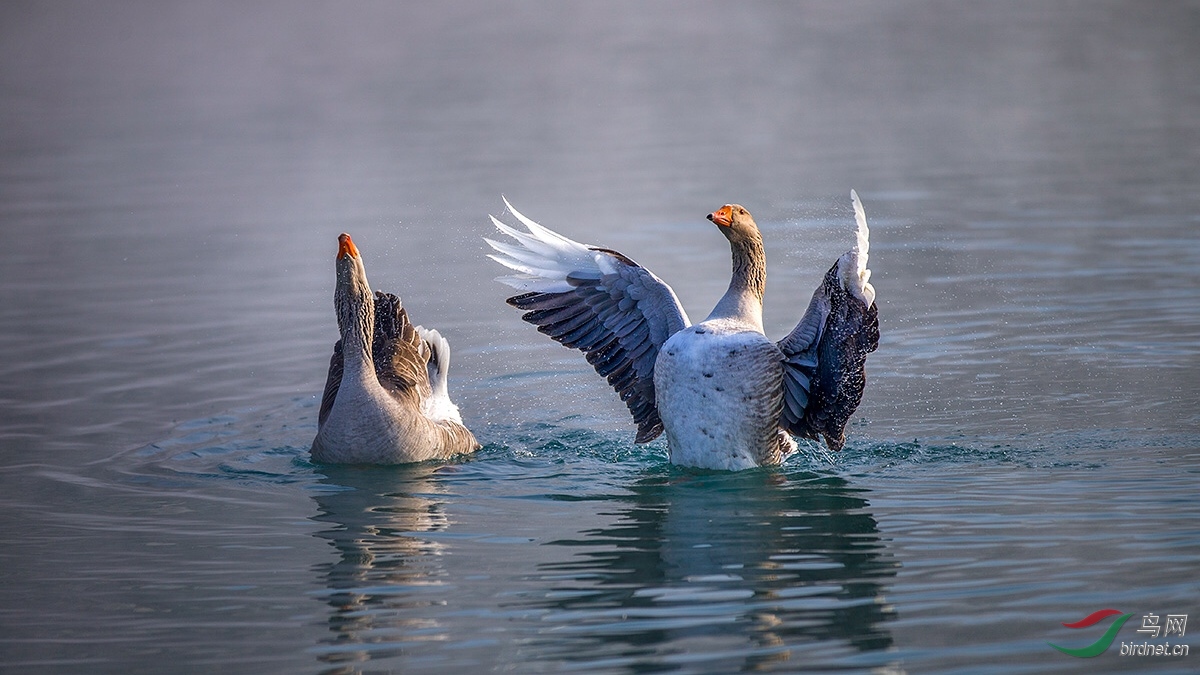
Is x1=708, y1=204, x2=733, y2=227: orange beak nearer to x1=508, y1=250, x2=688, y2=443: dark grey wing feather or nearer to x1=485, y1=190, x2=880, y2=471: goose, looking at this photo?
x1=485, y1=190, x2=880, y2=471: goose

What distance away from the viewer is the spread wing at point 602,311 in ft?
35.1

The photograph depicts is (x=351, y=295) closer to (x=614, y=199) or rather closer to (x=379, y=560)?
(x=379, y=560)

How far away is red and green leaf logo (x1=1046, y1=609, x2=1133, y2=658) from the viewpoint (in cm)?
658

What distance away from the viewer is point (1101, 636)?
675 centimetres

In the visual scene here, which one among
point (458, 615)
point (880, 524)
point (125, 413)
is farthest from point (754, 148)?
point (458, 615)

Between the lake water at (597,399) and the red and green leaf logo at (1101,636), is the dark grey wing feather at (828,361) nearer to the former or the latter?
the lake water at (597,399)

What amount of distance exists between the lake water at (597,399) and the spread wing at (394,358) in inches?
26.0

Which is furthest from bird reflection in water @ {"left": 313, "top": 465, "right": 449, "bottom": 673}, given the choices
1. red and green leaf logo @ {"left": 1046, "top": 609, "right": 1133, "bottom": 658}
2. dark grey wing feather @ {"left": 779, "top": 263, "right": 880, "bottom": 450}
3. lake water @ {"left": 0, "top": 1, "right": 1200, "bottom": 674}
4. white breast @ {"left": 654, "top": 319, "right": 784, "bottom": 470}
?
red and green leaf logo @ {"left": 1046, "top": 609, "right": 1133, "bottom": 658}

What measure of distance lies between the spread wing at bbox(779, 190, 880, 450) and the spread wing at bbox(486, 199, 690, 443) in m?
1.13

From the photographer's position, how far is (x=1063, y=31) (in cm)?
3938

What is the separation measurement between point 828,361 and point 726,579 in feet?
7.94

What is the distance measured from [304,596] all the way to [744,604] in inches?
92.2

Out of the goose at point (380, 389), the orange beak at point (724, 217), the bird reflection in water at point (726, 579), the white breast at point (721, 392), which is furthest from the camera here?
the goose at point (380, 389)

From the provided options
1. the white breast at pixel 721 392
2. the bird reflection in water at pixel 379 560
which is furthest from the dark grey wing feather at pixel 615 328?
the bird reflection in water at pixel 379 560
